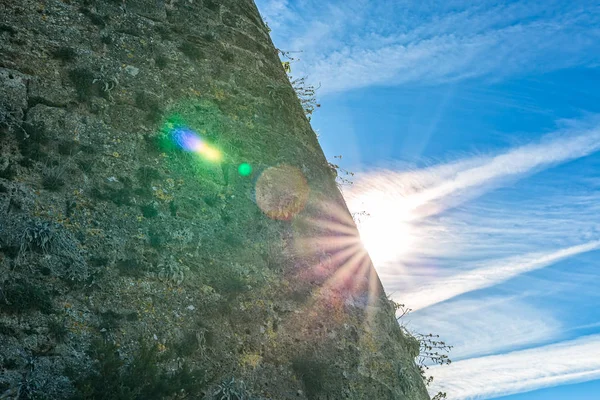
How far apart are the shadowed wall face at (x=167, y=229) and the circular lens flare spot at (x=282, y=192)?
0.09 feet

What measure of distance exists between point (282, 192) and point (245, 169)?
0.70 m

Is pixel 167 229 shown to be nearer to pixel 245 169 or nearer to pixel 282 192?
pixel 245 169

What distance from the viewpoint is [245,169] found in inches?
320

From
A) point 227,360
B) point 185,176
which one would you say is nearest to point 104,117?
point 185,176

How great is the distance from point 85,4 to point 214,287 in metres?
5.19

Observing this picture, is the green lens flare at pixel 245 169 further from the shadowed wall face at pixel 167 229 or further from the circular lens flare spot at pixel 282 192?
the circular lens flare spot at pixel 282 192

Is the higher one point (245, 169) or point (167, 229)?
point (245, 169)

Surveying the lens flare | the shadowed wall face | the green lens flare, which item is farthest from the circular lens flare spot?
the lens flare

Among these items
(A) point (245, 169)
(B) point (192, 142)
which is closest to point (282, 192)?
(A) point (245, 169)

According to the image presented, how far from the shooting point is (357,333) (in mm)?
7461

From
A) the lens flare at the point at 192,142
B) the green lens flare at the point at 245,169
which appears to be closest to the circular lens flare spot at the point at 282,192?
the green lens flare at the point at 245,169

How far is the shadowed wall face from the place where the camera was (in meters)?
5.71

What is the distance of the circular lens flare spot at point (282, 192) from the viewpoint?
7.99 metres

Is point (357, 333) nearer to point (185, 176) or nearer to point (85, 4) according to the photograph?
point (185, 176)
